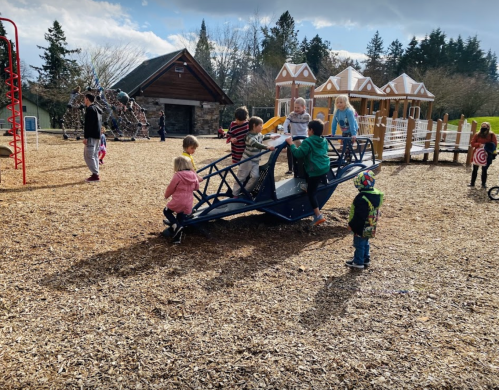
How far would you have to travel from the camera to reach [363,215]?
396 cm

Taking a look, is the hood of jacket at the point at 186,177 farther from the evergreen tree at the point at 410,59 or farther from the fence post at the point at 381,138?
the evergreen tree at the point at 410,59

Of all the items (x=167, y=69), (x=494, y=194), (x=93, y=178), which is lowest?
(x=93, y=178)

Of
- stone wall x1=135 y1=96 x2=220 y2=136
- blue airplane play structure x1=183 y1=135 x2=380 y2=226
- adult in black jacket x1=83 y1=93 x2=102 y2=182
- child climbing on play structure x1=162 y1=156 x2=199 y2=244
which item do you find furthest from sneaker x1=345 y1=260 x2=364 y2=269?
stone wall x1=135 y1=96 x2=220 y2=136

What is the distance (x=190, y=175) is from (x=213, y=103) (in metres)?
25.5

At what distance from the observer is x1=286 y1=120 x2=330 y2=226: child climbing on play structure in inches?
198

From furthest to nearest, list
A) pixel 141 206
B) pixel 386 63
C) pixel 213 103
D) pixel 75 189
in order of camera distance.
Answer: pixel 386 63
pixel 213 103
pixel 75 189
pixel 141 206

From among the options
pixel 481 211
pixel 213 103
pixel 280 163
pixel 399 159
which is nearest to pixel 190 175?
pixel 481 211

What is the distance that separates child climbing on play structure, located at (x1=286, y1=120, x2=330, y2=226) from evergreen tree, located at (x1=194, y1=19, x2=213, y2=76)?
4587 cm

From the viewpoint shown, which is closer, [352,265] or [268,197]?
[352,265]

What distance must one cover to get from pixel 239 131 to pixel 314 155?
1.22 m

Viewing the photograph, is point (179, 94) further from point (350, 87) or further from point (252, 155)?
point (252, 155)

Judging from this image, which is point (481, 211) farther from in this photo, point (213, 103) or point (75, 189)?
point (213, 103)

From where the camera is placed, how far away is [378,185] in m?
8.98

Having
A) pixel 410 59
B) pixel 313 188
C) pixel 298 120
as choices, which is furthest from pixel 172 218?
pixel 410 59
